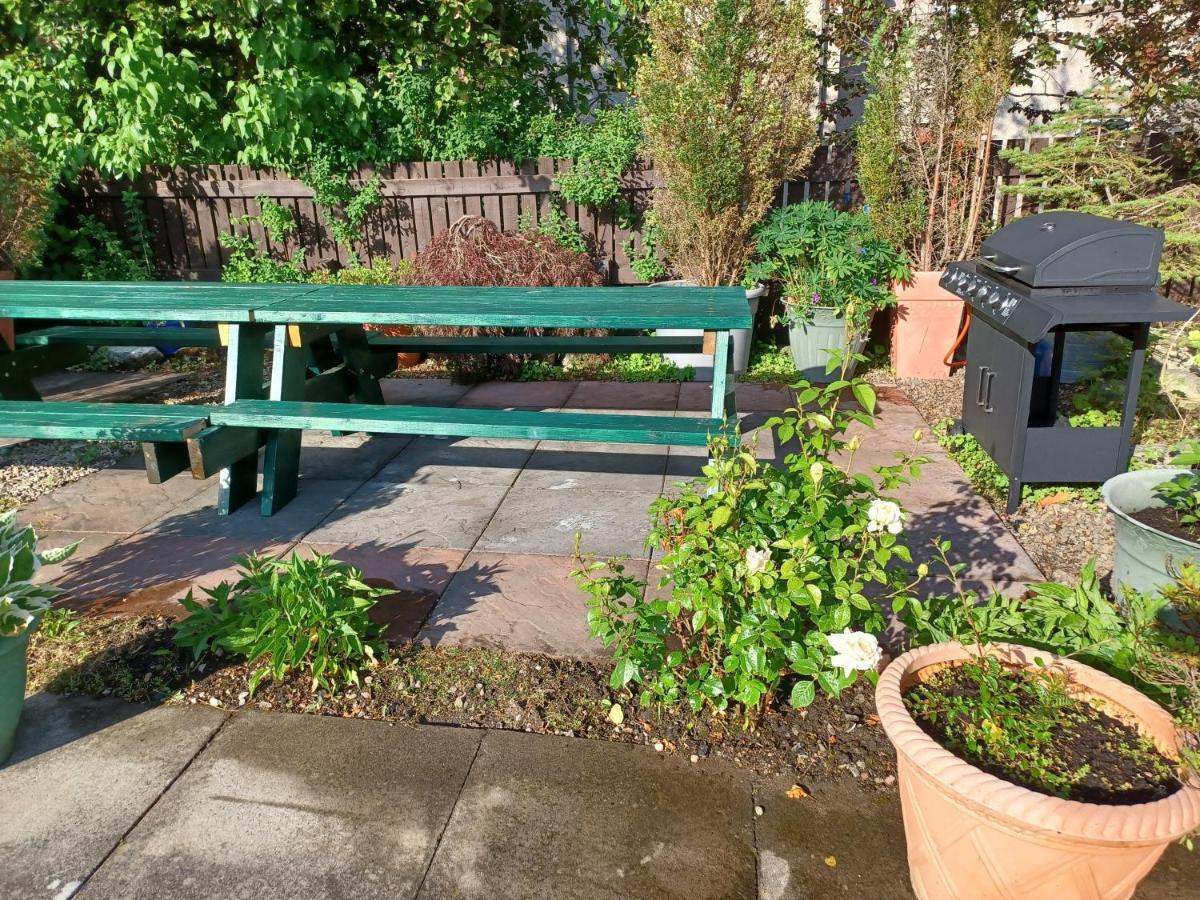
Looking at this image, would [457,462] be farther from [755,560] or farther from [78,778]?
[755,560]

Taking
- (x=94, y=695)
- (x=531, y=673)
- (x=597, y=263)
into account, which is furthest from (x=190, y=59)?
(x=531, y=673)

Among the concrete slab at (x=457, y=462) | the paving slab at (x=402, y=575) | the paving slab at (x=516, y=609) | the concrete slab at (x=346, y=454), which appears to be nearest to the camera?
the paving slab at (x=516, y=609)

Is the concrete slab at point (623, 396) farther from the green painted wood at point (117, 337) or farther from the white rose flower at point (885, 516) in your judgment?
the white rose flower at point (885, 516)

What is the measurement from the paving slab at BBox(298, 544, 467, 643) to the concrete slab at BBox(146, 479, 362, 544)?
0.24 metres

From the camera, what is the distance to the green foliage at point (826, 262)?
596 centimetres

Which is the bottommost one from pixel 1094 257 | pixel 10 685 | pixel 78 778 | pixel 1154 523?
pixel 78 778

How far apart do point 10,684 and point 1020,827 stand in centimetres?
261

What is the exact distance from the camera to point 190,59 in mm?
7730

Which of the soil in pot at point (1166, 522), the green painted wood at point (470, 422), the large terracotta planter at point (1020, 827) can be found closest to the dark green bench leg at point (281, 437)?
the green painted wood at point (470, 422)

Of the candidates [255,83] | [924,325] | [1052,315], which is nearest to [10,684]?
[1052,315]

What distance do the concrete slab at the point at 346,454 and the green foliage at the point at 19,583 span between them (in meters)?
2.09

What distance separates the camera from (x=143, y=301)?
4.25 metres

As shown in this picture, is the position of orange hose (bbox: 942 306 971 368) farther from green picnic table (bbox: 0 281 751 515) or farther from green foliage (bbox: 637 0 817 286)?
green picnic table (bbox: 0 281 751 515)

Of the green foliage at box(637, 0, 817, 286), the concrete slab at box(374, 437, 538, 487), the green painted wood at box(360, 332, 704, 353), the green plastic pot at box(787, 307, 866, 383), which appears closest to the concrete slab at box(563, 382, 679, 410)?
the green painted wood at box(360, 332, 704, 353)
